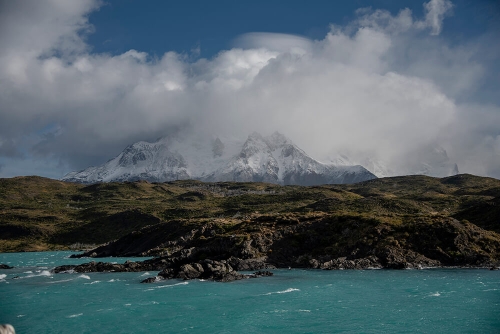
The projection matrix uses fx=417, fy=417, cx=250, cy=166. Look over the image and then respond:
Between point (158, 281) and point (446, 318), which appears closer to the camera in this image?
point (446, 318)

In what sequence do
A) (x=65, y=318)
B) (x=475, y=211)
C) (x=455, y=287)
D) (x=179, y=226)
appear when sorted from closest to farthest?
1. (x=65, y=318)
2. (x=455, y=287)
3. (x=475, y=211)
4. (x=179, y=226)

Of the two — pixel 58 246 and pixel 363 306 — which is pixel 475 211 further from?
pixel 58 246

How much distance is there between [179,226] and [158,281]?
6113 cm

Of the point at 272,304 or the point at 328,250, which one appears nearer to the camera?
the point at 272,304

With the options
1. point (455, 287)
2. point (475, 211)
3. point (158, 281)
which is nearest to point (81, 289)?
point (158, 281)

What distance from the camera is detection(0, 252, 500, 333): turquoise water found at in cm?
4147

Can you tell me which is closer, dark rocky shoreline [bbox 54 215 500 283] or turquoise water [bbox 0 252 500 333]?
turquoise water [bbox 0 252 500 333]

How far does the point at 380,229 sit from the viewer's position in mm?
88188

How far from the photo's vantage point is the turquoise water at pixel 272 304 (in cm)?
4147

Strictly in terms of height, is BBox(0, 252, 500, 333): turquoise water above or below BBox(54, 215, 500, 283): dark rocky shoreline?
below

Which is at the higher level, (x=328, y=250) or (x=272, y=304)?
(x=328, y=250)

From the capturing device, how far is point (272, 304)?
50.6 meters

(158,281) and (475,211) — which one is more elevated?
→ (475,211)

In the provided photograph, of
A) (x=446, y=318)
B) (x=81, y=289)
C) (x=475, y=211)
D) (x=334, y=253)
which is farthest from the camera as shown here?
(x=475, y=211)
